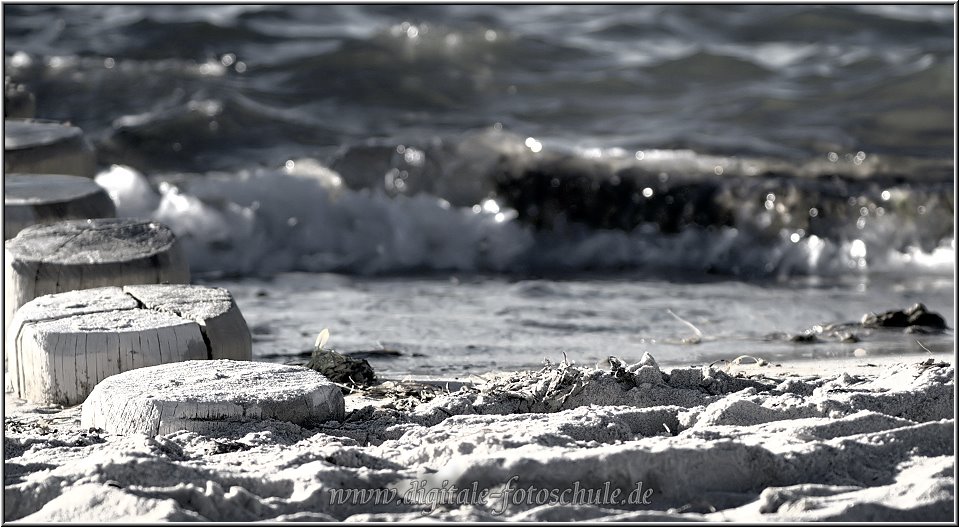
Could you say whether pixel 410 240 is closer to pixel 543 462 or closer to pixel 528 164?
pixel 528 164

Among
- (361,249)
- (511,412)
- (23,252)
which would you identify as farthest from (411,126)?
(511,412)

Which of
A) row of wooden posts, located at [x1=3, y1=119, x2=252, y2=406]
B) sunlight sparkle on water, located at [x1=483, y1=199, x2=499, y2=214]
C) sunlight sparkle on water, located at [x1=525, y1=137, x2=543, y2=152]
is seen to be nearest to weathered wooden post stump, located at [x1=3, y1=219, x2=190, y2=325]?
row of wooden posts, located at [x1=3, y1=119, x2=252, y2=406]

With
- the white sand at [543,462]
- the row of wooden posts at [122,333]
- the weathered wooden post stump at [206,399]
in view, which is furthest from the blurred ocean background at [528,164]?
the white sand at [543,462]

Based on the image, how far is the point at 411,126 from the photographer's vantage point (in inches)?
490

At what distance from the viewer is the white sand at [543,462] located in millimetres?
2760

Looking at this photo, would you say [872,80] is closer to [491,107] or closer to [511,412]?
[491,107]

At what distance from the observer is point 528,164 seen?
34.0ft

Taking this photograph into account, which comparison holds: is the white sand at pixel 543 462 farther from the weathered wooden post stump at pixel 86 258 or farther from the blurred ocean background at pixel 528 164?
the blurred ocean background at pixel 528 164

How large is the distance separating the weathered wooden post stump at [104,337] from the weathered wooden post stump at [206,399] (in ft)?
0.79

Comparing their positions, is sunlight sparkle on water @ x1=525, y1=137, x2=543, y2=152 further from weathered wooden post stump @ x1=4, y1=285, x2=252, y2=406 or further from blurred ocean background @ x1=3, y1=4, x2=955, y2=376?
weathered wooden post stump @ x1=4, y1=285, x2=252, y2=406

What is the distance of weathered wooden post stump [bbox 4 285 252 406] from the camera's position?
4020 millimetres

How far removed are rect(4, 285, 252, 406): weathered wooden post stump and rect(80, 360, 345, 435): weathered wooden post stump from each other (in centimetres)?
24

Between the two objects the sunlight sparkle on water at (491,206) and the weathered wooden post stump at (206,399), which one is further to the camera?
the sunlight sparkle on water at (491,206)

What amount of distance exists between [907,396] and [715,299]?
10.7 feet
